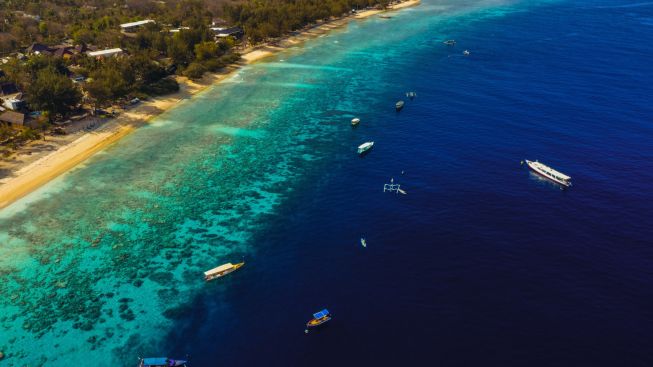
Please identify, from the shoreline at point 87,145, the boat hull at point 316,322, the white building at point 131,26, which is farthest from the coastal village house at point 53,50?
the boat hull at point 316,322

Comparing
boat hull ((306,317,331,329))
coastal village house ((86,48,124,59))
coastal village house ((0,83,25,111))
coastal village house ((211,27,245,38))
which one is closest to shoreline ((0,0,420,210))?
coastal village house ((0,83,25,111))

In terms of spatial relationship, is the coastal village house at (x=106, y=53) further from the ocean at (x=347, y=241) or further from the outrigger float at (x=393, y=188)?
the outrigger float at (x=393, y=188)

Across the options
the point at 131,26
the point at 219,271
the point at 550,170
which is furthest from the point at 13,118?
the point at 550,170

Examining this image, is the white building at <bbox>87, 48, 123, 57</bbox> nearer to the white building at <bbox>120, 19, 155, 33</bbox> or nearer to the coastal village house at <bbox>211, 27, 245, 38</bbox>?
the white building at <bbox>120, 19, 155, 33</bbox>

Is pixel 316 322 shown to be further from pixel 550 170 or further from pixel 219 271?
pixel 550 170

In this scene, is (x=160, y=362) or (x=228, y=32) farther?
(x=228, y=32)

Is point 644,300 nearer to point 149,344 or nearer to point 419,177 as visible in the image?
point 419,177
